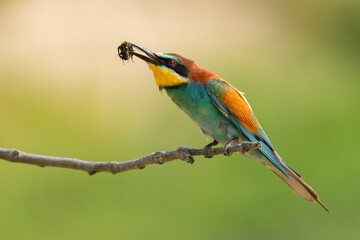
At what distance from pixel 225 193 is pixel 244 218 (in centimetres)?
13

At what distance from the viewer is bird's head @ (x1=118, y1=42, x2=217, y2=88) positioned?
1238mm

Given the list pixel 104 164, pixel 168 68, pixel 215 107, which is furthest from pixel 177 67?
pixel 104 164

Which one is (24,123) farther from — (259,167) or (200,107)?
(200,107)

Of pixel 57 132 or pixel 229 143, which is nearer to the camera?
pixel 229 143

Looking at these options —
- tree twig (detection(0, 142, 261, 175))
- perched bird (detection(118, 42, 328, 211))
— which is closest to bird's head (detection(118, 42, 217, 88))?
perched bird (detection(118, 42, 328, 211))

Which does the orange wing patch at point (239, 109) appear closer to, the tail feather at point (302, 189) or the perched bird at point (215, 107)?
the perched bird at point (215, 107)

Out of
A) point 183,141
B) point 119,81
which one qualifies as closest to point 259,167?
point 183,141

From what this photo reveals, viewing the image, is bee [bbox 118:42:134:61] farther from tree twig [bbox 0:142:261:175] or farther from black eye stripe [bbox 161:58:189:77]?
tree twig [bbox 0:142:261:175]

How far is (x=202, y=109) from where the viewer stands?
131cm

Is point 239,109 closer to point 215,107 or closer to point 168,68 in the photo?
point 215,107

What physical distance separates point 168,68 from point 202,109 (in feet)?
0.44

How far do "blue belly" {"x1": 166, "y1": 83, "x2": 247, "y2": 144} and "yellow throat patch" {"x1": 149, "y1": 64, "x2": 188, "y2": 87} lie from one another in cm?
2

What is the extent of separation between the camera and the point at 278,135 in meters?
2.34

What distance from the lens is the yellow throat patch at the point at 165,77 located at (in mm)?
1265
